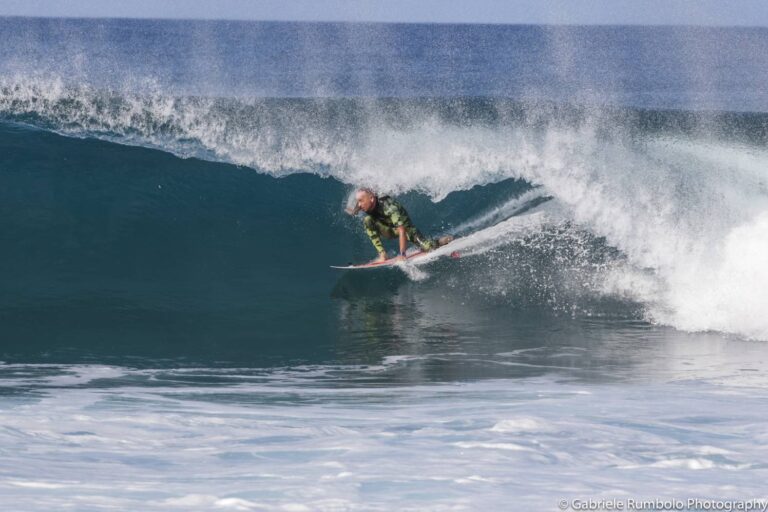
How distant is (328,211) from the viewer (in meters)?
Answer: 13.3

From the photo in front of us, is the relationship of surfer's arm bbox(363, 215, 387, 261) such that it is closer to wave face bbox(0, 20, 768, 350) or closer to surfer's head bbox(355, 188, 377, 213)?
surfer's head bbox(355, 188, 377, 213)

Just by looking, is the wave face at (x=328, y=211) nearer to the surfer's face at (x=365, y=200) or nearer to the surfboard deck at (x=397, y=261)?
the surfboard deck at (x=397, y=261)

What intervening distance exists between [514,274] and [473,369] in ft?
10.4

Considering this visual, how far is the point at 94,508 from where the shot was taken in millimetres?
4777

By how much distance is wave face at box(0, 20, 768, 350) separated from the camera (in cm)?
1070

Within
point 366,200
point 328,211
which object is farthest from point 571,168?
point 366,200

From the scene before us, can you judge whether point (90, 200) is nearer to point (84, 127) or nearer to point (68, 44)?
point (84, 127)

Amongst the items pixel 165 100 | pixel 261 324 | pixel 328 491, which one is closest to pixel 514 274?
pixel 261 324

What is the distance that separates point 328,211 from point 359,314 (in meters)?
3.17

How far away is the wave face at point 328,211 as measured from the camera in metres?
10.7

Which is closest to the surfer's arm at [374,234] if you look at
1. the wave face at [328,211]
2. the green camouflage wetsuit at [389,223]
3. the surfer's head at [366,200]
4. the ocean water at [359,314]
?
the green camouflage wetsuit at [389,223]

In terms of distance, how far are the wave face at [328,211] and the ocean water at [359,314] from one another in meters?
0.04

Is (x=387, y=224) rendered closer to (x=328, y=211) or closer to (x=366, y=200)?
(x=366, y=200)

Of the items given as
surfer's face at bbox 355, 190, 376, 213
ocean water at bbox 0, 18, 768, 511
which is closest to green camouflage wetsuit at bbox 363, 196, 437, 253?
surfer's face at bbox 355, 190, 376, 213
